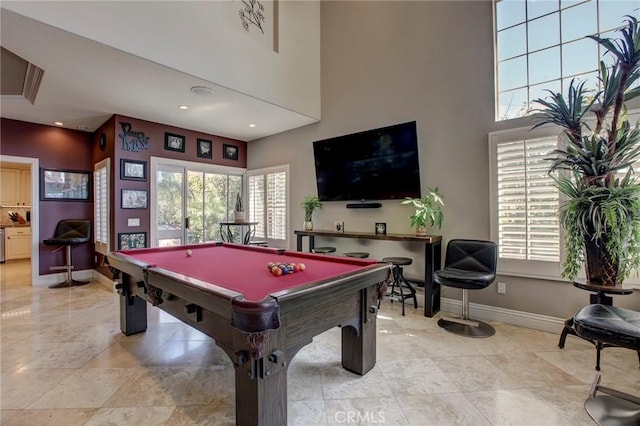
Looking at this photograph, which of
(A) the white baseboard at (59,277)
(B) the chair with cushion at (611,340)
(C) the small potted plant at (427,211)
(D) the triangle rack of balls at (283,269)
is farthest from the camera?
(A) the white baseboard at (59,277)

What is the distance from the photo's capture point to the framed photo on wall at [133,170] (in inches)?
184

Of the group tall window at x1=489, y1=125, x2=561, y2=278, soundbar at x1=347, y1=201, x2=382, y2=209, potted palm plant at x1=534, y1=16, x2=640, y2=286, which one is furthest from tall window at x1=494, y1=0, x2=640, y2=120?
soundbar at x1=347, y1=201, x2=382, y2=209

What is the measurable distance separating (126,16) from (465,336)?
15.3ft

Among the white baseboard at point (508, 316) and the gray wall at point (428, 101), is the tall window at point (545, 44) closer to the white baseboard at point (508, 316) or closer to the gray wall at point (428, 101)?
the gray wall at point (428, 101)

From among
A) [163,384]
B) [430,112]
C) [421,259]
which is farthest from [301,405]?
[430,112]

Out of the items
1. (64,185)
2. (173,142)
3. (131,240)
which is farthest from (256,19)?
(64,185)

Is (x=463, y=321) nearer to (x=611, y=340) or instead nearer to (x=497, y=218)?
(x=497, y=218)

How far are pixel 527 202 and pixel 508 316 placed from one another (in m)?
1.32

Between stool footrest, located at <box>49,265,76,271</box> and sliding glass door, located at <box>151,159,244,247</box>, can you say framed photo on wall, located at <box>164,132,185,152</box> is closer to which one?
sliding glass door, located at <box>151,159,244,247</box>

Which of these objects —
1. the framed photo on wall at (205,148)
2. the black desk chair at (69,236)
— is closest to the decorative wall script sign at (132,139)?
the framed photo on wall at (205,148)

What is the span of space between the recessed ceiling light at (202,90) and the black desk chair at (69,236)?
3.64 m

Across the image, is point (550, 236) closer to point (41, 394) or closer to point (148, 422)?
point (148, 422)

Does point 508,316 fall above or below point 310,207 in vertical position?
below

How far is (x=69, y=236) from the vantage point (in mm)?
5344
